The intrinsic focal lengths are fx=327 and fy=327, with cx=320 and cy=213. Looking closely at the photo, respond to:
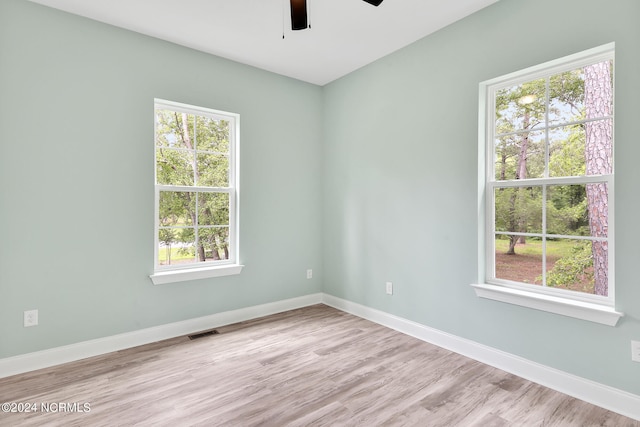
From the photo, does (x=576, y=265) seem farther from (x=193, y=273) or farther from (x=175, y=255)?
(x=175, y=255)

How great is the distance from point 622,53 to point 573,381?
2.06 m

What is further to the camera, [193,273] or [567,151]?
[193,273]

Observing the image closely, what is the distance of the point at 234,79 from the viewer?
348cm

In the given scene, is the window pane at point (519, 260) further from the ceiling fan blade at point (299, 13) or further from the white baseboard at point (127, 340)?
the white baseboard at point (127, 340)

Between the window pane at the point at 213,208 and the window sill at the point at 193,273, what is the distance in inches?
18.7

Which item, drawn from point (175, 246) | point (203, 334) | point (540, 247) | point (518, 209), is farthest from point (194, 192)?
point (540, 247)

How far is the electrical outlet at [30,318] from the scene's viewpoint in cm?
245

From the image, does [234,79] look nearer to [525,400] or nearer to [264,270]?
[264,270]

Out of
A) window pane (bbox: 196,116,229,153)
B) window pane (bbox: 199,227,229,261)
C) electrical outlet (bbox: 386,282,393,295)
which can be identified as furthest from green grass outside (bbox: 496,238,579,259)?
window pane (bbox: 196,116,229,153)

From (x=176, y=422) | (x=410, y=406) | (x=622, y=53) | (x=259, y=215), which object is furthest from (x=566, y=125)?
(x=176, y=422)

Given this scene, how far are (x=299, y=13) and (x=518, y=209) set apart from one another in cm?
211

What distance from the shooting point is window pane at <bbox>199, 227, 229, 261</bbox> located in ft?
11.1

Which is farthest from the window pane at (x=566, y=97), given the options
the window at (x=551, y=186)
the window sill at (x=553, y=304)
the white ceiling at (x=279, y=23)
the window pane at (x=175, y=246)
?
the window pane at (x=175, y=246)

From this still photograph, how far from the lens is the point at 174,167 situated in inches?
126
